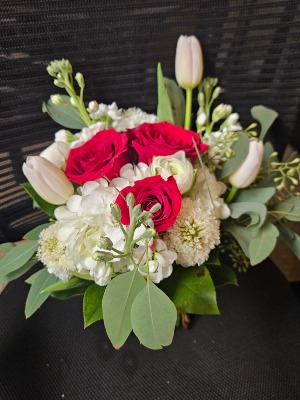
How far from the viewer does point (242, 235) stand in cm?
54

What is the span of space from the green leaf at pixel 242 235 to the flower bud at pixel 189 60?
0.25 metres

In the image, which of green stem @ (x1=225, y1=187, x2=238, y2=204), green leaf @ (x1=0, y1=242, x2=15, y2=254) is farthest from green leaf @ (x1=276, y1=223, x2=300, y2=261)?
green leaf @ (x1=0, y1=242, x2=15, y2=254)

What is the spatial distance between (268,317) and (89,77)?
1.79ft

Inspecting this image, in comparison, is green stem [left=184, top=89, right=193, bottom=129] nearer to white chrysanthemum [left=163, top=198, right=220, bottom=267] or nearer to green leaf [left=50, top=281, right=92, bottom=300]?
white chrysanthemum [left=163, top=198, right=220, bottom=267]

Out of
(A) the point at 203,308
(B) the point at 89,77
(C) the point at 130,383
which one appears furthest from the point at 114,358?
(B) the point at 89,77

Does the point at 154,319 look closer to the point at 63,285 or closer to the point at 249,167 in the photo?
the point at 63,285

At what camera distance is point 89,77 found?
622mm

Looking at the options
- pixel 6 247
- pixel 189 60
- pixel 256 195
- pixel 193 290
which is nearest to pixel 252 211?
pixel 256 195

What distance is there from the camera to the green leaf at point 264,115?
0.62 meters

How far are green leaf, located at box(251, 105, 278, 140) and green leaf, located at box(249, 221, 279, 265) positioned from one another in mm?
188

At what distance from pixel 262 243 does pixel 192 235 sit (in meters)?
0.13

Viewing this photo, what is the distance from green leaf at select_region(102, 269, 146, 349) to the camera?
406 millimetres

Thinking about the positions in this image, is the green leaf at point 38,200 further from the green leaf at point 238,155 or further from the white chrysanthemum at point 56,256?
the green leaf at point 238,155

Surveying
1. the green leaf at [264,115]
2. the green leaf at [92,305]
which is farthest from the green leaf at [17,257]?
the green leaf at [264,115]
